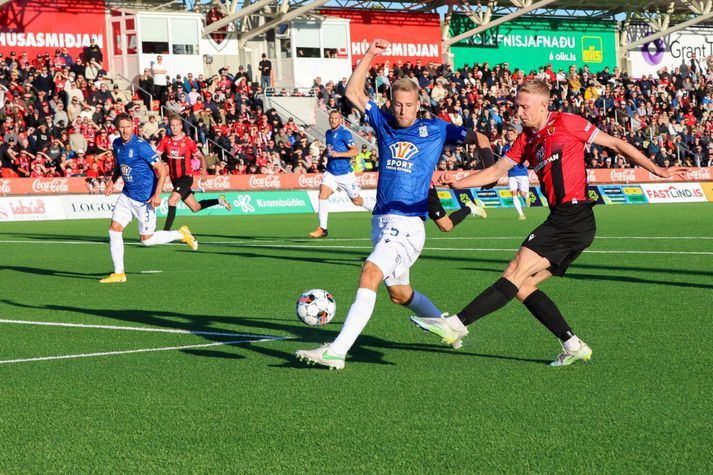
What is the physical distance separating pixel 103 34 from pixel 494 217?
23051 mm

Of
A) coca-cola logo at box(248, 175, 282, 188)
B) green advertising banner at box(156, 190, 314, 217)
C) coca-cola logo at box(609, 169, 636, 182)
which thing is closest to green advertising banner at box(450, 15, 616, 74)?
coca-cola logo at box(609, 169, 636, 182)

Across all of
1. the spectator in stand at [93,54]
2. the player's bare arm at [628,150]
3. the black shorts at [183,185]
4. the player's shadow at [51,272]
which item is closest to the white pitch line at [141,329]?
the player's bare arm at [628,150]

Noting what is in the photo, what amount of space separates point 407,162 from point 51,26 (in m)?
39.6

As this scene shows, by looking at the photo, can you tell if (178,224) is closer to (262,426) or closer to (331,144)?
(331,144)

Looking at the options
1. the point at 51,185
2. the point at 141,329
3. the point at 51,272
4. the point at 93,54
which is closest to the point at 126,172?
the point at 51,272

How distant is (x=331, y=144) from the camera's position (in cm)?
2139

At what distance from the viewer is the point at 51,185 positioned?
106ft

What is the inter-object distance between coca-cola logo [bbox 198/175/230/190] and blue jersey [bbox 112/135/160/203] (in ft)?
63.4

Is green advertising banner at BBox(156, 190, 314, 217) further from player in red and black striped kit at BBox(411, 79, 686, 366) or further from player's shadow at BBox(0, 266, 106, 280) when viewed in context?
player in red and black striped kit at BBox(411, 79, 686, 366)

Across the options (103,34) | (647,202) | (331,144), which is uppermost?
(103,34)

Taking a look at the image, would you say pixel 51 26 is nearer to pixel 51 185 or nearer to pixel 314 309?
pixel 51 185

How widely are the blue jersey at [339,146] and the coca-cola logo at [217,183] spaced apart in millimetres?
13639

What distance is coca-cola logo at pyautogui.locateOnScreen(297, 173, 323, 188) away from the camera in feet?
121

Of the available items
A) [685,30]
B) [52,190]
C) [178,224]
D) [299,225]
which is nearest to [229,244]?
[299,225]
